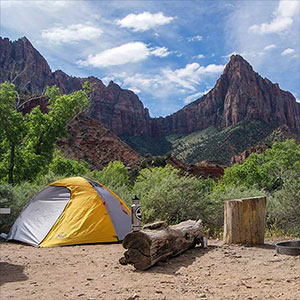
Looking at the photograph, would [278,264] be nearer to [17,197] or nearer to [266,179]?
[17,197]

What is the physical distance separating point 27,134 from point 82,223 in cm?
953

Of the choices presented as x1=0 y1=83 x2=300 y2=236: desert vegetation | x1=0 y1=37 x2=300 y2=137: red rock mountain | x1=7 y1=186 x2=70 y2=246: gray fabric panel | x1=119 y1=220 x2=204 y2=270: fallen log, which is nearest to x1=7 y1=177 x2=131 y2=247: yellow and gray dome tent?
x1=7 y1=186 x2=70 y2=246: gray fabric panel

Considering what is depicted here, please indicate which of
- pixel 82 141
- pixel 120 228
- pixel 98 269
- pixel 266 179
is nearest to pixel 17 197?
pixel 120 228

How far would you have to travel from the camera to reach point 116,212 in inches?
401

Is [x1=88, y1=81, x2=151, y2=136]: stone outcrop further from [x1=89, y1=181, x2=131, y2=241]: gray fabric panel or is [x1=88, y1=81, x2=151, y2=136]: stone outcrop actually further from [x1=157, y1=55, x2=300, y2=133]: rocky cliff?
[x1=89, y1=181, x2=131, y2=241]: gray fabric panel

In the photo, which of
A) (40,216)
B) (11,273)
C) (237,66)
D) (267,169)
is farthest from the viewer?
(237,66)

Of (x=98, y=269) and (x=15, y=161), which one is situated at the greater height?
(x=15, y=161)

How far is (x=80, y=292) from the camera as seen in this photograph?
4438 mm

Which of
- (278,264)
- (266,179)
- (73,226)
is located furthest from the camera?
(266,179)

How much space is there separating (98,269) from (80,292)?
1.55 meters

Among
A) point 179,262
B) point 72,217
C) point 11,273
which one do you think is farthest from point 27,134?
point 179,262

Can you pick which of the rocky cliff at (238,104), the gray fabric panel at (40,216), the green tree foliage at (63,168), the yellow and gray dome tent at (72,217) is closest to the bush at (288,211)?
the yellow and gray dome tent at (72,217)

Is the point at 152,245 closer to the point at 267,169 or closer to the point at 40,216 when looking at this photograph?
the point at 40,216

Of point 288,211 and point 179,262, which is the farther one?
point 288,211
